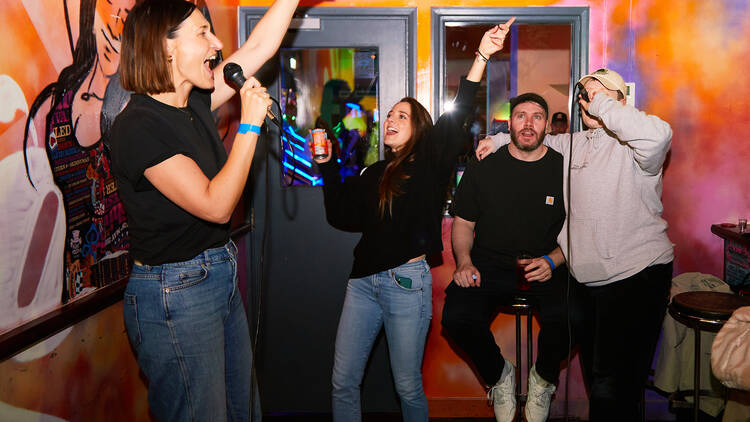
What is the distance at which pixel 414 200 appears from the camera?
7.47ft

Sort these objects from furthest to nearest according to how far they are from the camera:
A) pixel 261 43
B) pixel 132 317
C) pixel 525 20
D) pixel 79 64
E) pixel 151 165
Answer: pixel 525 20 → pixel 261 43 → pixel 79 64 → pixel 132 317 → pixel 151 165

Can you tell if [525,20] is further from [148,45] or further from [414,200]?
[148,45]

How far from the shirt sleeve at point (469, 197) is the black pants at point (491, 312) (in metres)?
0.30

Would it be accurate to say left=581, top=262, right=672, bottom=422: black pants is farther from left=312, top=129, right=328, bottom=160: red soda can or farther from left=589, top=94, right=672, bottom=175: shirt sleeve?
left=312, top=129, right=328, bottom=160: red soda can

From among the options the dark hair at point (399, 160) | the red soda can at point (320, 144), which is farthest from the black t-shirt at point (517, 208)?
the red soda can at point (320, 144)

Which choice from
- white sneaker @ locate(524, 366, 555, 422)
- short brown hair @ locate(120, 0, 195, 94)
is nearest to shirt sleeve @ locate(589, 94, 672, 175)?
white sneaker @ locate(524, 366, 555, 422)

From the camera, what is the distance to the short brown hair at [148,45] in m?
1.46

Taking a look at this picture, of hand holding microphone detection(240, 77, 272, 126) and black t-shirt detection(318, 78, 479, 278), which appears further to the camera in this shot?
black t-shirt detection(318, 78, 479, 278)

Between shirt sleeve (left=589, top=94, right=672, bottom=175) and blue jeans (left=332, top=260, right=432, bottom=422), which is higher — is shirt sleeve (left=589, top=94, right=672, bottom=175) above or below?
above

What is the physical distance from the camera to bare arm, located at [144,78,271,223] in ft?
4.52

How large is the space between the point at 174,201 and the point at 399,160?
1.12 m

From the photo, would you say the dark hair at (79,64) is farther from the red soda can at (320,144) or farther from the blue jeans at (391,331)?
the blue jeans at (391,331)

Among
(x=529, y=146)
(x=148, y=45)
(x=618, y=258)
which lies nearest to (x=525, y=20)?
(x=529, y=146)

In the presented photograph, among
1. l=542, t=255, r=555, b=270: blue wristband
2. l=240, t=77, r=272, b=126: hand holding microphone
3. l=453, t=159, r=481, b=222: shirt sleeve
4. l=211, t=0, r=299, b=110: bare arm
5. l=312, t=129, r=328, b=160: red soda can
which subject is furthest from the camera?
l=453, t=159, r=481, b=222: shirt sleeve
